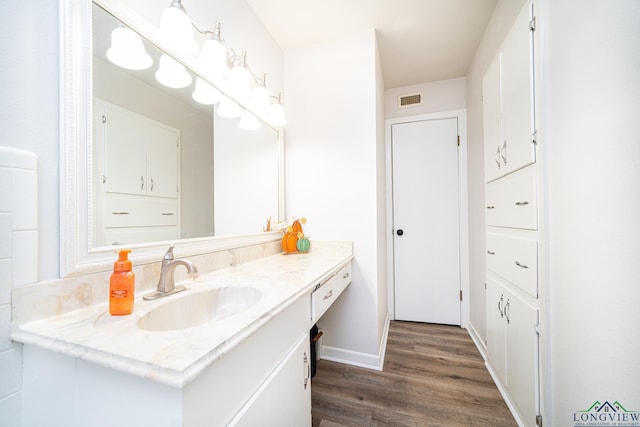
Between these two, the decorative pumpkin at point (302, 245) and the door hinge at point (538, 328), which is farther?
the decorative pumpkin at point (302, 245)

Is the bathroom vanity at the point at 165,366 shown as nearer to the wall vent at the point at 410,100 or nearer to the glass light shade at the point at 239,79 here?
the glass light shade at the point at 239,79

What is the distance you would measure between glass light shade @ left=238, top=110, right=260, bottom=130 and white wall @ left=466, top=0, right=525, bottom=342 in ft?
5.55

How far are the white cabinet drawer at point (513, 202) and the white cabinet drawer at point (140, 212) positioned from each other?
167 centimetres

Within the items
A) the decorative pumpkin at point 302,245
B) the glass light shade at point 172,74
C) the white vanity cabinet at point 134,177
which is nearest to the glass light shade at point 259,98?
the glass light shade at point 172,74

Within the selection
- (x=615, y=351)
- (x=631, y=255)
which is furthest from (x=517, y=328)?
(x=631, y=255)

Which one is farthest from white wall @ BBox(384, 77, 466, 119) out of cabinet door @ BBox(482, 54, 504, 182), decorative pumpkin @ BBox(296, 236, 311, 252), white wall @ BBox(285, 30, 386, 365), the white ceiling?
decorative pumpkin @ BBox(296, 236, 311, 252)

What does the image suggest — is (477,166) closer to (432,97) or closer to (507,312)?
(432,97)

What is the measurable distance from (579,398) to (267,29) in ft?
8.65

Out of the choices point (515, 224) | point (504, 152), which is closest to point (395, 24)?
point (504, 152)

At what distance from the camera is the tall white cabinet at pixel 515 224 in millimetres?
1168

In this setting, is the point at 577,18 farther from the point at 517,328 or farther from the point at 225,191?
the point at 225,191

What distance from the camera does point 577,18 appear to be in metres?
0.89

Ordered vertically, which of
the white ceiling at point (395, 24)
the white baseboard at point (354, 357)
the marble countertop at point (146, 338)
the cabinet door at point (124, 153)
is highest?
the white ceiling at point (395, 24)

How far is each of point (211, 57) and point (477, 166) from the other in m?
2.14
